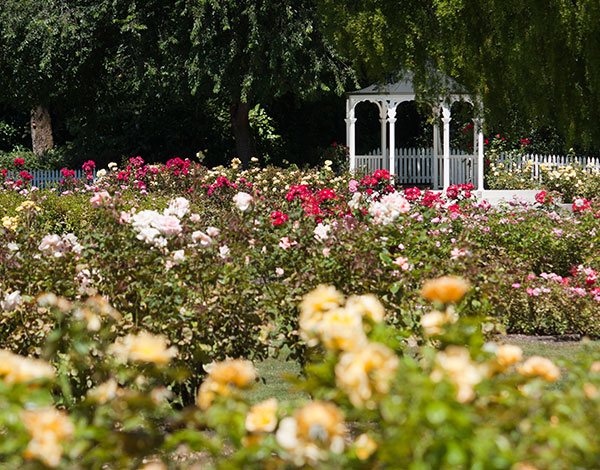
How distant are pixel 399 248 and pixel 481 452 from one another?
10.6 feet

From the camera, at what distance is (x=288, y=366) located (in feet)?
21.3

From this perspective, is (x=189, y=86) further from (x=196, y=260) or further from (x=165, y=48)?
(x=196, y=260)

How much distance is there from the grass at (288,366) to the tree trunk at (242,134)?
15.0 metres

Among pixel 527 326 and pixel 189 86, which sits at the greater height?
pixel 189 86

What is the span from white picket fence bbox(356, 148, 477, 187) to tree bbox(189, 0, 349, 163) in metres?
2.04

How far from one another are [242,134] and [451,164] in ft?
16.2

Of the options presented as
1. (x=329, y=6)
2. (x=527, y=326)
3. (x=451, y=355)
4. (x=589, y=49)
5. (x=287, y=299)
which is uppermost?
(x=329, y=6)

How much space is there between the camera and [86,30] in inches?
783

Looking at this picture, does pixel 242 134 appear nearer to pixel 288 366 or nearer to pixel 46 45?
pixel 46 45

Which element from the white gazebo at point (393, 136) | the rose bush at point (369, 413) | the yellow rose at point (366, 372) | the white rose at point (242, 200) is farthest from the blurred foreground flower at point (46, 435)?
the white gazebo at point (393, 136)

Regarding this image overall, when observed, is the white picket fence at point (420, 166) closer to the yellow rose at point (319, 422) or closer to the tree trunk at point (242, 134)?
the tree trunk at point (242, 134)

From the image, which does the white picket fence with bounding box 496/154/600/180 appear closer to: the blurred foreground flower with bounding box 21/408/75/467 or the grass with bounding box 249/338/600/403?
the grass with bounding box 249/338/600/403

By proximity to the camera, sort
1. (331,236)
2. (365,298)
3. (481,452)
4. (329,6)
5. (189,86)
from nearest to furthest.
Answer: (481,452) < (365,298) < (331,236) < (329,6) < (189,86)

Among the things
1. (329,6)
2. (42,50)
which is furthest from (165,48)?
(329,6)
